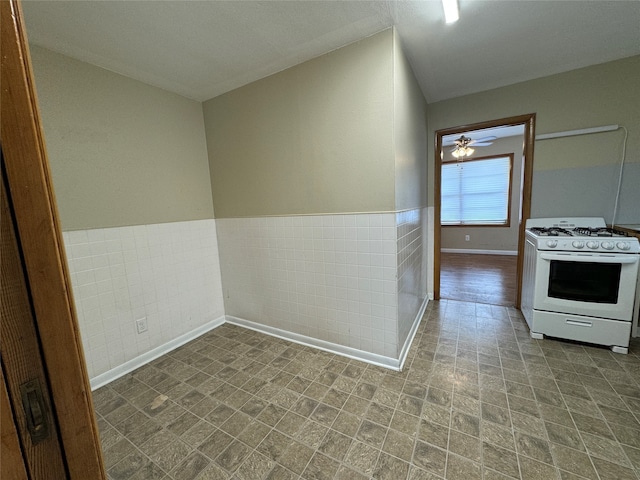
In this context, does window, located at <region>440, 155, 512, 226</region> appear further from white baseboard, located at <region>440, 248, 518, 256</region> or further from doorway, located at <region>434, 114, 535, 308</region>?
doorway, located at <region>434, 114, 535, 308</region>

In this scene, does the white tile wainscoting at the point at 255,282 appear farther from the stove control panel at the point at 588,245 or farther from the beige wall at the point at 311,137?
the stove control panel at the point at 588,245

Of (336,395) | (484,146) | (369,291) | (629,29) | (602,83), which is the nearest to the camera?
(336,395)

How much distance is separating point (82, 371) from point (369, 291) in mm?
1773

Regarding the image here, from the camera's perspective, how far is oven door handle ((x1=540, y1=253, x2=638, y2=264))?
1950 millimetres

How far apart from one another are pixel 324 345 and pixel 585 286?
2348 millimetres

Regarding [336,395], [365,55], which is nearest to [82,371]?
[336,395]

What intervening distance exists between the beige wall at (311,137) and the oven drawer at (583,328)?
189 centimetres

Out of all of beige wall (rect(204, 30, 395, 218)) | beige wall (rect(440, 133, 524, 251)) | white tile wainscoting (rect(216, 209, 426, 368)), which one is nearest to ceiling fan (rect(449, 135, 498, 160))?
beige wall (rect(440, 133, 524, 251))

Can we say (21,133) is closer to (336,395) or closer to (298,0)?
(298,0)

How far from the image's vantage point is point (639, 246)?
194 centimetres

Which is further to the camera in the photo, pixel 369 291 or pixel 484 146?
pixel 484 146

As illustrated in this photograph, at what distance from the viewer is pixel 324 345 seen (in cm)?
232

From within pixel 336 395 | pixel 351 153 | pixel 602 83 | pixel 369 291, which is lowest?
pixel 336 395

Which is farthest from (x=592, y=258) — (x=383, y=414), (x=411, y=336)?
(x=383, y=414)
